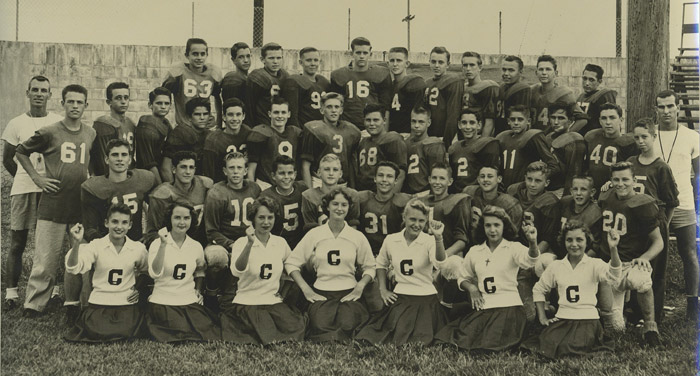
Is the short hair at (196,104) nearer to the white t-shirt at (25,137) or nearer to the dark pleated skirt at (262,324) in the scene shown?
the white t-shirt at (25,137)

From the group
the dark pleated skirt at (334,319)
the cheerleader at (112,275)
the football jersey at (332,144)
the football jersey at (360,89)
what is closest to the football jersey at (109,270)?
the cheerleader at (112,275)

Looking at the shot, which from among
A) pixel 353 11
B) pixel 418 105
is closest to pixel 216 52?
pixel 353 11

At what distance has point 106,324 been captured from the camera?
4.47 metres

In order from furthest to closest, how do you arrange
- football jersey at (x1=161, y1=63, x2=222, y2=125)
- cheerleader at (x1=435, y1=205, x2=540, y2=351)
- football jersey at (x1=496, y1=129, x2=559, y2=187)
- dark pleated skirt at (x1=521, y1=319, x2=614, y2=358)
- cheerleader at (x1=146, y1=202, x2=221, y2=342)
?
football jersey at (x1=161, y1=63, x2=222, y2=125) → football jersey at (x1=496, y1=129, x2=559, y2=187) → cheerleader at (x1=146, y1=202, x2=221, y2=342) → cheerleader at (x1=435, y1=205, x2=540, y2=351) → dark pleated skirt at (x1=521, y1=319, x2=614, y2=358)

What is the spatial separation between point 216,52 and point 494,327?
4881 mm

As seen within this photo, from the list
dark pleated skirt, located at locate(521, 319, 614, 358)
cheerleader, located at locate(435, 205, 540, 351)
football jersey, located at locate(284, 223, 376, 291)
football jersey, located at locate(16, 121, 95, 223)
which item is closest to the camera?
dark pleated skirt, located at locate(521, 319, 614, 358)

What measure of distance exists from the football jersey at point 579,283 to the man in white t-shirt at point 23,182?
3843 millimetres

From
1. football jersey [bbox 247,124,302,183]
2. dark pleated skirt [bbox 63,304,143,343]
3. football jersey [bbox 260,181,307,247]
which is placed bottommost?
dark pleated skirt [bbox 63,304,143,343]

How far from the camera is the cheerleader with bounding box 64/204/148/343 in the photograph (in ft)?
14.7

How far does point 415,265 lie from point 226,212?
4.65 ft

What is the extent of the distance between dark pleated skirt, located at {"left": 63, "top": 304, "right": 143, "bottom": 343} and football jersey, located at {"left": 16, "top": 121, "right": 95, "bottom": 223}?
0.82m

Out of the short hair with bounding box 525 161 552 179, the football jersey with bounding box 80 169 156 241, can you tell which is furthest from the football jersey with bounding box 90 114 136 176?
the short hair with bounding box 525 161 552 179

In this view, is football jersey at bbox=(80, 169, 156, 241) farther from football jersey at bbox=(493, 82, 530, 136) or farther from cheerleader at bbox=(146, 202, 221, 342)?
football jersey at bbox=(493, 82, 530, 136)

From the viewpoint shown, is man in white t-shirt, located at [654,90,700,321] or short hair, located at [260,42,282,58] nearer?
man in white t-shirt, located at [654,90,700,321]
